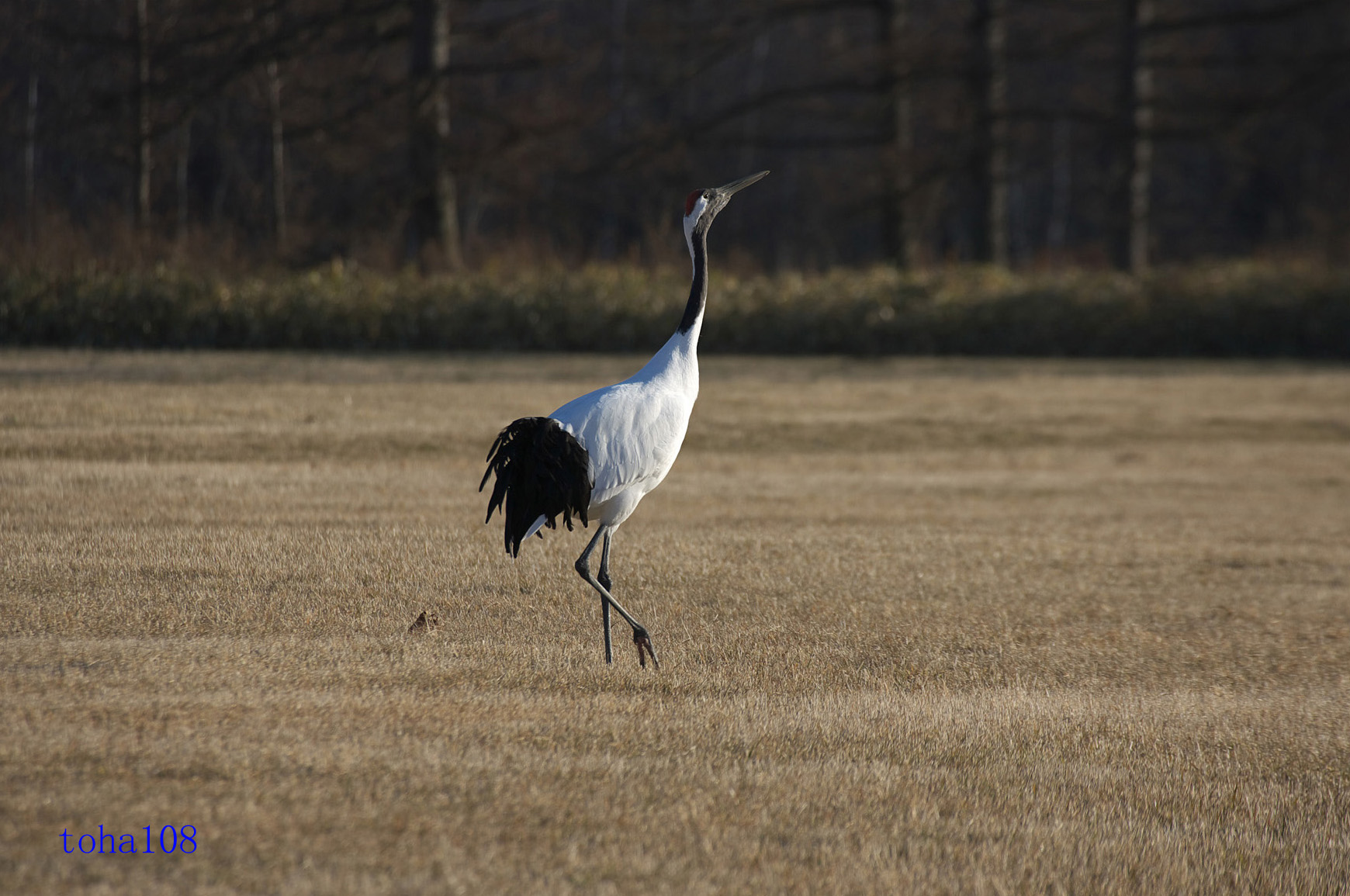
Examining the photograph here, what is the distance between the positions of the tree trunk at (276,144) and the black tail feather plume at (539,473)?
1618 centimetres

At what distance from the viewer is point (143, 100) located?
756 inches

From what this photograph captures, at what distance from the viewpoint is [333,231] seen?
20375mm

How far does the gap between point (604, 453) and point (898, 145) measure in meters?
19.5

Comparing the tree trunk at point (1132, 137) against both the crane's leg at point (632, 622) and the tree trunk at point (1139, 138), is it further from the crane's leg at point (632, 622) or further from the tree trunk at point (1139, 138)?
the crane's leg at point (632, 622)

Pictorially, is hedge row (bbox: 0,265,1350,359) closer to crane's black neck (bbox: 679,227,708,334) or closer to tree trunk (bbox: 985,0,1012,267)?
tree trunk (bbox: 985,0,1012,267)

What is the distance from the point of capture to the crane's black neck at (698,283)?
19.0 ft

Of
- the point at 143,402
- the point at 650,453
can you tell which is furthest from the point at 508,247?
the point at 650,453

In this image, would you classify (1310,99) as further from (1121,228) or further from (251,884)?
(251,884)

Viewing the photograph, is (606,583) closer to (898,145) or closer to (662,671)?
(662,671)

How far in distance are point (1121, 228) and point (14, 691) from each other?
22.0 m

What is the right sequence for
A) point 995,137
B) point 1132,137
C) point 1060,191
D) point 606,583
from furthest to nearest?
1. point 1060,191
2. point 995,137
3. point 1132,137
4. point 606,583

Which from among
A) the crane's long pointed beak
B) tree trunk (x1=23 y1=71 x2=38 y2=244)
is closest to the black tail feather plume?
the crane's long pointed beak

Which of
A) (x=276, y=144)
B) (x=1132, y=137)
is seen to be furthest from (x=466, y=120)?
(x=1132, y=137)

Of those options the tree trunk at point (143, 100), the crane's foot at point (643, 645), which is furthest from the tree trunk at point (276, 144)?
the crane's foot at point (643, 645)
